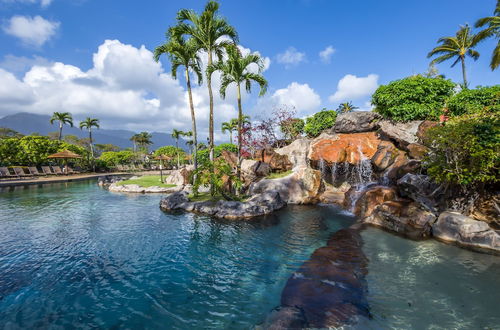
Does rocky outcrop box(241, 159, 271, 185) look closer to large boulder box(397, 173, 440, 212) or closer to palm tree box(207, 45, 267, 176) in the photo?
palm tree box(207, 45, 267, 176)

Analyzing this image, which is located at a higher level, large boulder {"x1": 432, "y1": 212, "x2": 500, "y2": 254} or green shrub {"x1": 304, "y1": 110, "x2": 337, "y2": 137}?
green shrub {"x1": 304, "y1": 110, "x2": 337, "y2": 137}

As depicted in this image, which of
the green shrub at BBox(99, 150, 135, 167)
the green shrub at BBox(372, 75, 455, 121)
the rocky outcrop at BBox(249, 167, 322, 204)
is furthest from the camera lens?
the green shrub at BBox(99, 150, 135, 167)

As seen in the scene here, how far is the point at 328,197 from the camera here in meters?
17.8

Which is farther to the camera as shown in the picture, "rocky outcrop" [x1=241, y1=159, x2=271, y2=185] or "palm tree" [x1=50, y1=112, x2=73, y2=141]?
"palm tree" [x1=50, y1=112, x2=73, y2=141]

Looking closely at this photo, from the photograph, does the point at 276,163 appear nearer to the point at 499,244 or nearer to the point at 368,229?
the point at 368,229

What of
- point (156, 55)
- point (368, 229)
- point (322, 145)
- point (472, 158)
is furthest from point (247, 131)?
point (472, 158)

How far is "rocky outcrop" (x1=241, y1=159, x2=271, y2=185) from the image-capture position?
2019 cm

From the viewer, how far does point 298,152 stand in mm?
22344

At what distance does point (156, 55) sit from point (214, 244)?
56.9 ft

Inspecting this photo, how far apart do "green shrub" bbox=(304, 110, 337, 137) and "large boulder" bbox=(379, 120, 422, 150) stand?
7.06 meters

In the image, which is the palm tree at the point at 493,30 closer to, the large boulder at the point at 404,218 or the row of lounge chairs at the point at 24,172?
the large boulder at the point at 404,218

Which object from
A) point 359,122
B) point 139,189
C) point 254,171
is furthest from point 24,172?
point 359,122

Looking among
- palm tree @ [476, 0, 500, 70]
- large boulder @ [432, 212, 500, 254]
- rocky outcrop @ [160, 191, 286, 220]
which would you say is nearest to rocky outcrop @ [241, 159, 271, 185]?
rocky outcrop @ [160, 191, 286, 220]

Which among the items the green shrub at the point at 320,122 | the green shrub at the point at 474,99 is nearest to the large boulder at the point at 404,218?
the green shrub at the point at 474,99
